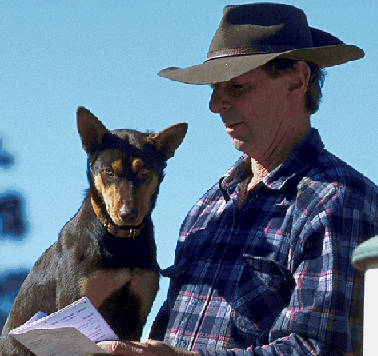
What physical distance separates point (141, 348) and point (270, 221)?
959mm

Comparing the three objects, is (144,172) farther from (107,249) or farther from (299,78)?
(299,78)

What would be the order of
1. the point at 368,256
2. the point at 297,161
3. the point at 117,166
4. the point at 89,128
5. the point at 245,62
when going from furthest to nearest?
the point at 89,128
the point at 117,166
the point at 297,161
the point at 245,62
the point at 368,256

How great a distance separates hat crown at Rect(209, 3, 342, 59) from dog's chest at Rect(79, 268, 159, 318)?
1535mm

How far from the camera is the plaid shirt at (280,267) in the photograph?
3012 mm

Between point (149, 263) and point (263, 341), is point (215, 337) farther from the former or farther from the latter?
point (149, 263)

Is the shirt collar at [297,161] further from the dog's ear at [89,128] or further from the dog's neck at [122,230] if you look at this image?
the dog's ear at [89,128]

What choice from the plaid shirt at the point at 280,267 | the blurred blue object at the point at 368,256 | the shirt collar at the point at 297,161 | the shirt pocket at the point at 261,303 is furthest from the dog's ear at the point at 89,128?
the blurred blue object at the point at 368,256

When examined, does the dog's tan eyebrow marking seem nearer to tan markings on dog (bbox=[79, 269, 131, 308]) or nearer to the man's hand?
tan markings on dog (bbox=[79, 269, 131, 308])

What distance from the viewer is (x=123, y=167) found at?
463 centimetres

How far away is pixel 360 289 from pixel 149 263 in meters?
1.81

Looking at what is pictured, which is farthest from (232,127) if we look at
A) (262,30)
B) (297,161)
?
(262,30)

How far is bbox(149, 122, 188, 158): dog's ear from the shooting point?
15.8 feet

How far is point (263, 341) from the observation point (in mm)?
3197

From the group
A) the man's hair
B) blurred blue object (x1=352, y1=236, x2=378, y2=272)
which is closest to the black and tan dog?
the man's hair
